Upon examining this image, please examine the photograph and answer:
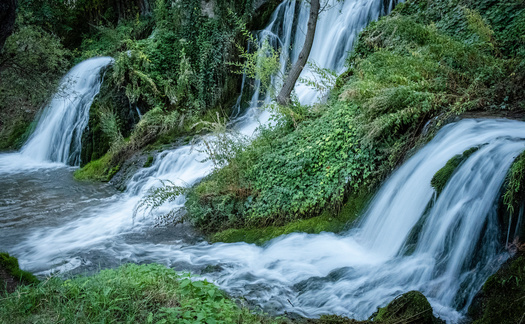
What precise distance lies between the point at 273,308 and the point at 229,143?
161 inches

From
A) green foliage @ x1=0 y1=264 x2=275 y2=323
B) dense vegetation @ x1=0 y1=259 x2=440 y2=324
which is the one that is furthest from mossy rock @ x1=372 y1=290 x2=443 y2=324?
green foliage @ x1=0 y1=264 x2=275 y2=323

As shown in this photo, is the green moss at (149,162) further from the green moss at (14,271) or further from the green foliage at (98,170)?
the green moss at (14,271)

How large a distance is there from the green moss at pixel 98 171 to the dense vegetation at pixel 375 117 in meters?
4.59

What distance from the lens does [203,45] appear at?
1388 centimetres

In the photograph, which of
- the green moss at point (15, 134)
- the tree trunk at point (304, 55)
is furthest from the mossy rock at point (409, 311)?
the green moss at point (15, 134)

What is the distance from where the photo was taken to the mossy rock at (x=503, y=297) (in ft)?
11.0

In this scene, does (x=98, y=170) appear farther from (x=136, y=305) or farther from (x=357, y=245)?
(x=136, y=305)

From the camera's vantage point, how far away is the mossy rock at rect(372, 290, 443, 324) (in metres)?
3.58

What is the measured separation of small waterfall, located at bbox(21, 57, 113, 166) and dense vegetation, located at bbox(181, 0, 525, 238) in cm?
733

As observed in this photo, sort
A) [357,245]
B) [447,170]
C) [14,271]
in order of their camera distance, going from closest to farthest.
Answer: [14,271]
[447,170]
[357,245]

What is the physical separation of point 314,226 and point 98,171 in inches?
315

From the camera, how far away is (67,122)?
13.6m

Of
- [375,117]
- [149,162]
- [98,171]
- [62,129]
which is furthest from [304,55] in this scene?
[62,129]

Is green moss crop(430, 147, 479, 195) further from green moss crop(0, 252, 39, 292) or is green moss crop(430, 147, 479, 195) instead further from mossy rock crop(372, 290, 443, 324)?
green moss crop(0, 252, 39, 292)
